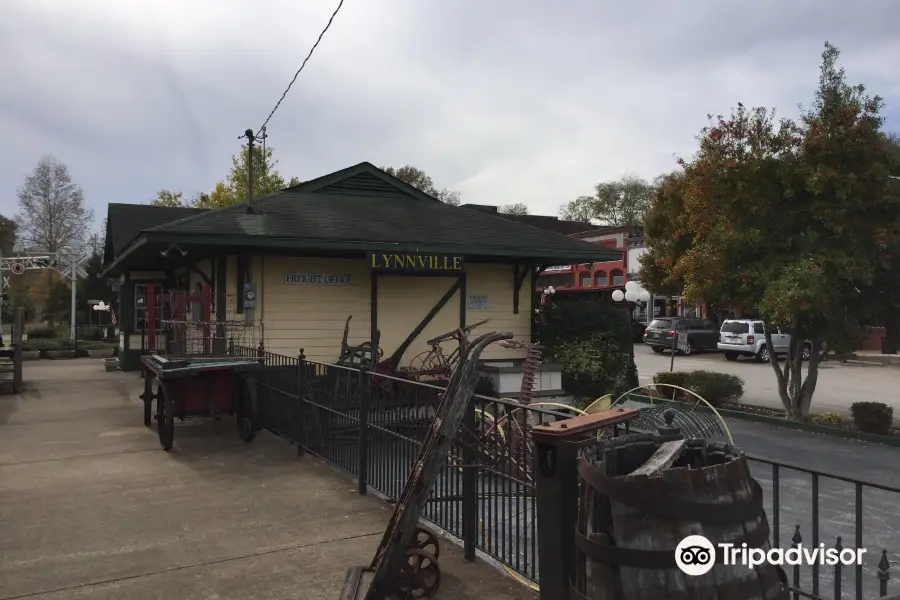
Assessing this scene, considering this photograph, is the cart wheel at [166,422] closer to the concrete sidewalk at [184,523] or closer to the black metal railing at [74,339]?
the concrete sidewalk at [184,523]


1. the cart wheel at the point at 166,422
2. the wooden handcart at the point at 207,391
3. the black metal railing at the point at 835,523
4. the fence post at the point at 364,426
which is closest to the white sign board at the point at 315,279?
the wooden handcart at the point at 207,391

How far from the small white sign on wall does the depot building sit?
0.7 inches

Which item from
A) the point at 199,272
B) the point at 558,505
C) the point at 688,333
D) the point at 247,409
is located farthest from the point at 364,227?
the point at 688,333

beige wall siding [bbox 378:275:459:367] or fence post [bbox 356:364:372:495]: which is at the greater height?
beige wall siding [bbox 378:275:459:367]

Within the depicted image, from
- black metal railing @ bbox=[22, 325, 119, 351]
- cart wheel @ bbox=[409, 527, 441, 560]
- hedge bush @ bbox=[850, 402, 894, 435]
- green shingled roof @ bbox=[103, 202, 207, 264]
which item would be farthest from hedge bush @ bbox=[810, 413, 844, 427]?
black metal railing @ bbox=[22, 325, 119, 351]

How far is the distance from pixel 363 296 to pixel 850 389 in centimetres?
1303

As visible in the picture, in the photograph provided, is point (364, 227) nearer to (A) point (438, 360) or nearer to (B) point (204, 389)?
(A) point (438, 360)

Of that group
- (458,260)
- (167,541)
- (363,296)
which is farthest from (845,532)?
(363,296)

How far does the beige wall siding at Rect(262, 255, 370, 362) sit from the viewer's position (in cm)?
1152

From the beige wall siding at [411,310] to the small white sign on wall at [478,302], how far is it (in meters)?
0.31

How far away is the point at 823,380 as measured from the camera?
64.3ft

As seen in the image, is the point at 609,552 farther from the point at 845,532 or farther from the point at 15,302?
the point at 15,302

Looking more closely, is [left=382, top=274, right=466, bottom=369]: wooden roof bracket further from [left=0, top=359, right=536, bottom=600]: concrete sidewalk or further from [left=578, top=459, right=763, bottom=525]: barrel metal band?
[left=578, top=459, right=763, bottom=525]: barrel metal band

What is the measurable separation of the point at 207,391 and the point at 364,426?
338cm
